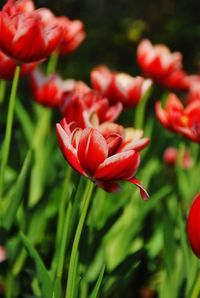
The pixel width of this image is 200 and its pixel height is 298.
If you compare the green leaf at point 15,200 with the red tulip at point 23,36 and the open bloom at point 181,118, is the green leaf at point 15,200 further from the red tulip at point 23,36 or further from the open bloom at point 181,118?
the open bloom at point 181,118

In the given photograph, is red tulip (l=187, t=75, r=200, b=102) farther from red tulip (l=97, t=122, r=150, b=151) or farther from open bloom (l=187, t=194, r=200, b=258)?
open bloom (l=187, t=194, r=200, b=258)

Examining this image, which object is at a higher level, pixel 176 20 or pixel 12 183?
pixel 12 183

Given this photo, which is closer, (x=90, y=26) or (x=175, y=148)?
(x=175, y=148)

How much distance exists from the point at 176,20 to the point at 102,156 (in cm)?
555

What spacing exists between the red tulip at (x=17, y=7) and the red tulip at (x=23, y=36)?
0.03 m

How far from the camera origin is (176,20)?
6.34 metres

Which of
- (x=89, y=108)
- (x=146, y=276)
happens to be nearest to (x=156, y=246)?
(x=146, y=276)

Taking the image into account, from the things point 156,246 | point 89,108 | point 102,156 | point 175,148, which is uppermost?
point 102,156

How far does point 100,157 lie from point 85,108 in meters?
0.32

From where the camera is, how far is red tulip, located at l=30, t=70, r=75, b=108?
5.53ft

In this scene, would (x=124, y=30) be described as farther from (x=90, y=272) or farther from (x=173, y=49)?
(x=90, y=272)

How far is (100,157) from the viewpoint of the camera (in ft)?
3.25

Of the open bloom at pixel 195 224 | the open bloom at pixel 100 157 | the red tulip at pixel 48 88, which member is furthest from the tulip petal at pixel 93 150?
the red tulip at pixel 48 88

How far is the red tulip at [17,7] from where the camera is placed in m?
1.21
